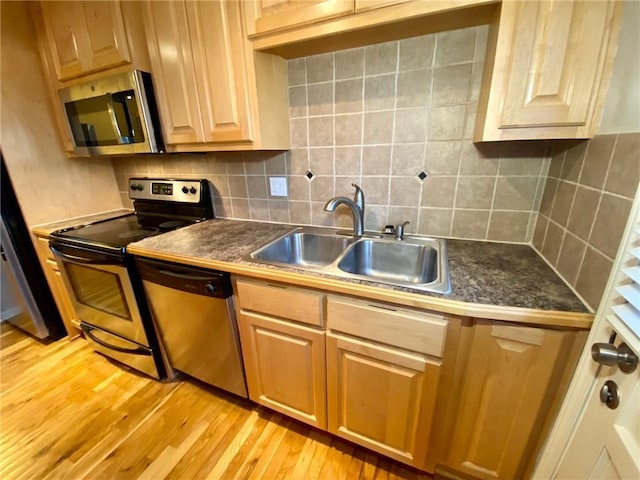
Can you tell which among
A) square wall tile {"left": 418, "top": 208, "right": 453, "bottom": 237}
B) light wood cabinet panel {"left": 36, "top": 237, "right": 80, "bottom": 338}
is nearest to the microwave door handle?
light wood cabinet panel {"left": 36, "top": 237, "right": 80, "bottom": 338}

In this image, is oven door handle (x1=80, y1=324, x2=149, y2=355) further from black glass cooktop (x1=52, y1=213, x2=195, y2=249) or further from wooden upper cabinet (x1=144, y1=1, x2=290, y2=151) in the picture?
wooden upper cabinet (x1=144, y1=1, x2=290, y2=151)

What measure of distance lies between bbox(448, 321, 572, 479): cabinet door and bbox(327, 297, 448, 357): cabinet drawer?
0.13 metres

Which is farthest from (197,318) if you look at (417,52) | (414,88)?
(417,52)

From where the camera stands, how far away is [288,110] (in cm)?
151

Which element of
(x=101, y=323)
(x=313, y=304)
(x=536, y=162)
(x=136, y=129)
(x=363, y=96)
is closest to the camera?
(x=313, y=304)

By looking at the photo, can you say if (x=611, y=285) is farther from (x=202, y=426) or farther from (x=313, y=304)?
(x=202, y=426)

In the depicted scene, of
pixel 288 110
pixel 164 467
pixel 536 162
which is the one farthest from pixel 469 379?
pixel 288 110

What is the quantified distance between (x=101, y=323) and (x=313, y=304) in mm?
1567

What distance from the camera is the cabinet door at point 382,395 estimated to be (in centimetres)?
97

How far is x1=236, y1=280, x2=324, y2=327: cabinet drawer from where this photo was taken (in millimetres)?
1051

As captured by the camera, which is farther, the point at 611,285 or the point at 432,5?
the point at 432,5

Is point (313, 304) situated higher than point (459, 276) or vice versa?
point (459, 276)

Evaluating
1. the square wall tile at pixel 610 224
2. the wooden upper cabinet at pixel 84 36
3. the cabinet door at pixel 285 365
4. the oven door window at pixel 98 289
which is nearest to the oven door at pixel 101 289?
the oven door window at pixel 98 289

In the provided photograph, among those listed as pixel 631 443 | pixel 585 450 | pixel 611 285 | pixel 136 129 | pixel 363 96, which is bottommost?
pixel 585 450
